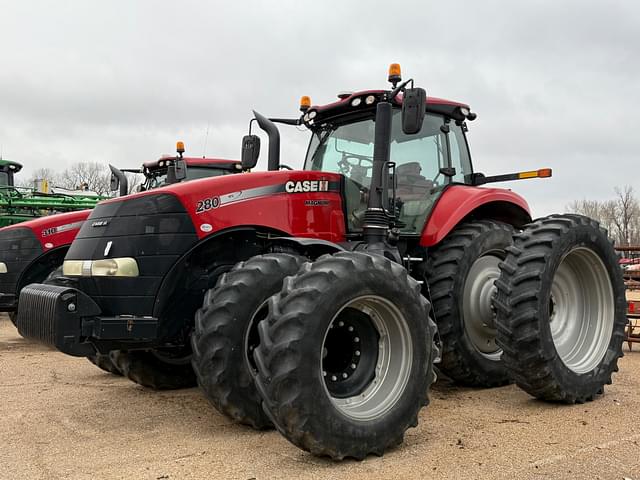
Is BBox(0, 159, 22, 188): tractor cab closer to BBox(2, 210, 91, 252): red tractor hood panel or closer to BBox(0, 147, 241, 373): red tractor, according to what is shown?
BBox(0, 147, 241, 373): red tractor

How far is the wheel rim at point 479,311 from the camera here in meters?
5.26

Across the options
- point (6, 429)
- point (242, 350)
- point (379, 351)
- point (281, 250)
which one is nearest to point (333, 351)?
point (379, 351)

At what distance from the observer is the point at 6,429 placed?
13.8ft

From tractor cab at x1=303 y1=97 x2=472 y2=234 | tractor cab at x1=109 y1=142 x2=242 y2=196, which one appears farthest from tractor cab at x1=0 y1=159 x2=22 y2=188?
tractor cab at x1=303 y1=97 x2=472 y2=234

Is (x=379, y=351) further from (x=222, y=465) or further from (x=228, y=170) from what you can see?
(x=228, y=170)

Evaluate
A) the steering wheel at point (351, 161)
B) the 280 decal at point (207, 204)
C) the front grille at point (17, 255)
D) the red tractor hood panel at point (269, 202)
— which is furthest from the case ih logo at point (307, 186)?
the front grille at point (17, 255)

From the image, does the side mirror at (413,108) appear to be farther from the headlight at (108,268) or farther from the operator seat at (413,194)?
the headlight at (108,268)

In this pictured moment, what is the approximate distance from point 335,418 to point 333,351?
2.08ft

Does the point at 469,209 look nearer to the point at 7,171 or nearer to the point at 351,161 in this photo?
the point at 351,161

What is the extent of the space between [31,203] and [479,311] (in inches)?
388

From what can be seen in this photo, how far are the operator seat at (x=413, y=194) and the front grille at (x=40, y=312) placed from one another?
281 cm

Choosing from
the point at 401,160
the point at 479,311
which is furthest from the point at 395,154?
the point at 479,311

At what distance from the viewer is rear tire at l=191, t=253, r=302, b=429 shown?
12.6ft

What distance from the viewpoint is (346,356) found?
392 centimetres
